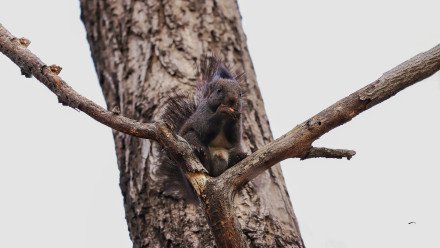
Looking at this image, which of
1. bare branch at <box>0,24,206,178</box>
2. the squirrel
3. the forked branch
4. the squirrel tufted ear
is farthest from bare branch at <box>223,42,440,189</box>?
the squirrel tufted ear

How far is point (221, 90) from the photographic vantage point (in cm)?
265

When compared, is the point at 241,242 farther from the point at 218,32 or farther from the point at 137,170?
the point at 218,32

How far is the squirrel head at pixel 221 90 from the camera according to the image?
104 inches

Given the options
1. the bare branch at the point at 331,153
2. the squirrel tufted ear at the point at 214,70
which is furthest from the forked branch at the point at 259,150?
the squirrel tufted ear at the point at 214,70

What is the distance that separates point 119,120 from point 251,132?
1048 mm

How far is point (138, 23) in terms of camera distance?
3.50 m

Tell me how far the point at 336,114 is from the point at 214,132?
71 centimetres

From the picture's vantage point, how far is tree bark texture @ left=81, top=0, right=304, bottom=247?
2.68 meters

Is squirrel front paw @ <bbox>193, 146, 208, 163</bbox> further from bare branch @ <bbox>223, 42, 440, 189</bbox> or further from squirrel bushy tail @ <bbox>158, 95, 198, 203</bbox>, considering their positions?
bare branch @ <bbox>223, 42, 440, 189</bbox>

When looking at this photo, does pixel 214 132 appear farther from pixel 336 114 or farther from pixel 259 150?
pixel 336 114

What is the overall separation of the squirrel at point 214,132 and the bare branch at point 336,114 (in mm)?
495

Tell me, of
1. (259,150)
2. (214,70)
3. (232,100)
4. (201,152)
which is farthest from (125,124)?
(214,70)

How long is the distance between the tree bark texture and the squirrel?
0.40 feet

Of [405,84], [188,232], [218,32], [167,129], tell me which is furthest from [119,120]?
[218,32]
